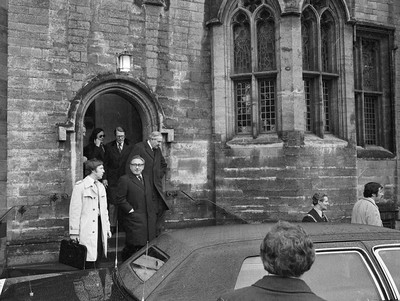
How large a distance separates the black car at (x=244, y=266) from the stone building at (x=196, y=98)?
212 inches

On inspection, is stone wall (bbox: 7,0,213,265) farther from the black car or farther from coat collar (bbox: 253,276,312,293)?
coat collar (bbox: 253,276,312,293)

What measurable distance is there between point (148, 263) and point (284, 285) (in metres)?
1.69

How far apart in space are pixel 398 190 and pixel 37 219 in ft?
26.6

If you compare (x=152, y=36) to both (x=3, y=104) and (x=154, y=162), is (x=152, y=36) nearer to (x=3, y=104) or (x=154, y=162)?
(x=154, y=162)

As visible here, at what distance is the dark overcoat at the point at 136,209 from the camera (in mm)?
6734

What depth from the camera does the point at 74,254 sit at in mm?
5375

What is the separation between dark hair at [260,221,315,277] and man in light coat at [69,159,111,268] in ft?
14.1

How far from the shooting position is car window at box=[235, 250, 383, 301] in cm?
326

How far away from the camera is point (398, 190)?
11.6 metres

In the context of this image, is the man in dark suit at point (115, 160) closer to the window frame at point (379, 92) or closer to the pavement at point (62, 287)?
the pavement at point (62, 287)

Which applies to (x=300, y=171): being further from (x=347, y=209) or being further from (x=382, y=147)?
(x=382, y=147)

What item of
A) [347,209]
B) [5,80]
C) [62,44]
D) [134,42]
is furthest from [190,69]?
[347,209]

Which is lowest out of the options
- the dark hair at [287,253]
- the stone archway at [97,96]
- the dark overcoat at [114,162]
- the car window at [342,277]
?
the car window at [342,277]

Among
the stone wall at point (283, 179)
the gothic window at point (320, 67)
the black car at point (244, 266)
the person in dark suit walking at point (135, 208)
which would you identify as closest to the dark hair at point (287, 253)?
the black car at point (244, 266)
